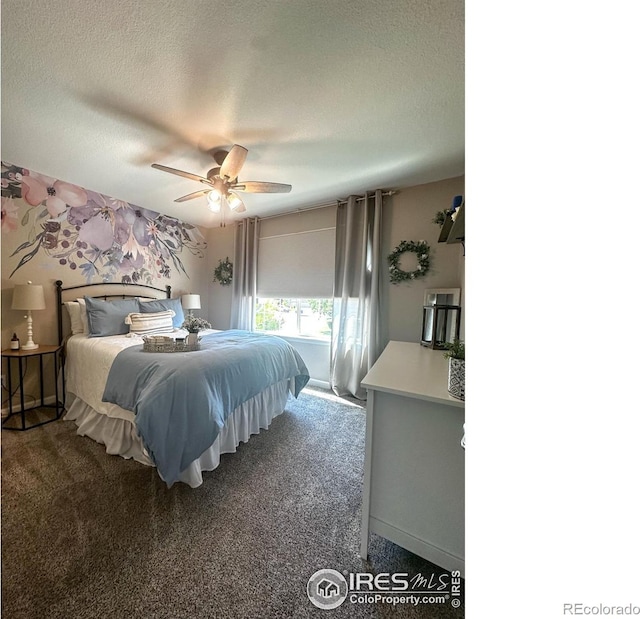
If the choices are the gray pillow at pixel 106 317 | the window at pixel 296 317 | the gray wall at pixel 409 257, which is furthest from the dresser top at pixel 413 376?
the gray pillow at pixel 106 317

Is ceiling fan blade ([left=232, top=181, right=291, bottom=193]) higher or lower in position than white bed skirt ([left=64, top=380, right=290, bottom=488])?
higher

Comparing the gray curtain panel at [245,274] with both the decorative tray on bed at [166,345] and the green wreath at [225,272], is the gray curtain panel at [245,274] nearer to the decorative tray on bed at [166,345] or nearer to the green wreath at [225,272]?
the green wreath at [225,272]

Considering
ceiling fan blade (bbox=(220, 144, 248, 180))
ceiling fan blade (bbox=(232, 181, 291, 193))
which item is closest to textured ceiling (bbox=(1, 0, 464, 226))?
ceiling fan blade (bbox=(220, 144, 248, 180))

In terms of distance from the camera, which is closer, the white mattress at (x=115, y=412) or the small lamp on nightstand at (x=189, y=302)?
the white mattress at (x=115, y=412)

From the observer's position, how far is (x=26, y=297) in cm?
237

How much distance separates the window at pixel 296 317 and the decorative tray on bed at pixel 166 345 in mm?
1805

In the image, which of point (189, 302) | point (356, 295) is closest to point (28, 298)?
point (189, 302)

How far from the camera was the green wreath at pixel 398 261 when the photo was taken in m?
2.81

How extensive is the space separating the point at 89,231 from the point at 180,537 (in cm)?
348

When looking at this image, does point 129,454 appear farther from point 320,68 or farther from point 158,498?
point 320,68

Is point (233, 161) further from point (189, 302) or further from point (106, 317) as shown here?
point (189, 302)

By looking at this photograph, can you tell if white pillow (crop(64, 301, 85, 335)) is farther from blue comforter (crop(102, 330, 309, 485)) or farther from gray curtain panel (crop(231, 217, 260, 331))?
gray curtain panel (crop(231, 217, 260, 331))

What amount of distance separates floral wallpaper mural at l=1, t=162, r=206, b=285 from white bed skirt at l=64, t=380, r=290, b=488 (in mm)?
1622

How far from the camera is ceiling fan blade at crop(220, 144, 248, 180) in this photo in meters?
1.82
